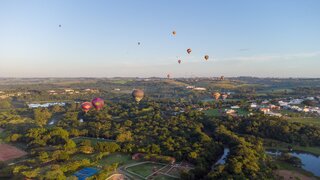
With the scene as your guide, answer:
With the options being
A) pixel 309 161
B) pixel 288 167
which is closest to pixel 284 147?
pixel 309 161

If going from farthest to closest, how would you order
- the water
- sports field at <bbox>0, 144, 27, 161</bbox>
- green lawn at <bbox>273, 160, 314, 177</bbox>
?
sports field at <bbox>0, 144, 27, 161</bbox>
the water
green lawn at <bbox>273, 160, 314, 177</bbox>

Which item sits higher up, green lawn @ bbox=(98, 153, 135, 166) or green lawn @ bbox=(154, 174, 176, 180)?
green lawn @ bbox=(98, 153, 135, 166)

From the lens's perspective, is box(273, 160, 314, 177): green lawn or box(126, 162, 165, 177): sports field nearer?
box(126, 162, 165, 177): sports field

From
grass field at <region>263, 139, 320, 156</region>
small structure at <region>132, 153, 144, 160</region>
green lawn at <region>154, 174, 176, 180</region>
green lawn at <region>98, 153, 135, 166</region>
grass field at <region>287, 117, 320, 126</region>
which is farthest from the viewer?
grass field at <region>287, 117, 320, 126</region>

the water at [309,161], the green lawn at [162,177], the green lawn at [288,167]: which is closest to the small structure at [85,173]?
the green lawn at [162,177]

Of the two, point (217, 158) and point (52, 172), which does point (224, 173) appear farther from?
point (52, 172)

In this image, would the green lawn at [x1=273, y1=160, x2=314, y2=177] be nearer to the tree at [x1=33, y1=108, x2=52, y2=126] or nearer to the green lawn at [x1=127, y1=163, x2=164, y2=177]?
the green lawn at [x1=127, y1=163, x2=164, y2=177]

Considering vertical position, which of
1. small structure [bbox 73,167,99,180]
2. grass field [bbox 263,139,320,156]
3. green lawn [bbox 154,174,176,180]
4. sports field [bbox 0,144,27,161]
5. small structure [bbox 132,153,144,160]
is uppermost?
small structure [bbox 73,167,99,180]

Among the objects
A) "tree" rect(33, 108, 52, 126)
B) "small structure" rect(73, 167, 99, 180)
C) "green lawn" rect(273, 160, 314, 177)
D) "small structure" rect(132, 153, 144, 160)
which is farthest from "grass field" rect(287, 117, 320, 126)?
"tree" rect(33, 108, 52, 126)
